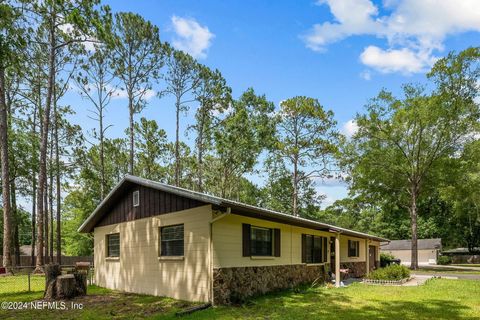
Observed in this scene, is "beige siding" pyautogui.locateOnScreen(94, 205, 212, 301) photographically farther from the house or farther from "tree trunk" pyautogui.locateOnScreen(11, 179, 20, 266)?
"tree trunk" pyautogui.locateOnScreen(11, 179, 20, 266)

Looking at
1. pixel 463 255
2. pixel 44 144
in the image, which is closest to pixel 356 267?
pixel 44 144

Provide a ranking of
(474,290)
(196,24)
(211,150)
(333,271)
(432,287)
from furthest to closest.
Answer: (211,150) < (333,271) < (432,287) < (474,290) < (196,24)

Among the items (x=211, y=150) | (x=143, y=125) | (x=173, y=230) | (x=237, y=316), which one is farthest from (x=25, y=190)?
(x=237, y=316)

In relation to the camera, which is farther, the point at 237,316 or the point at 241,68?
the point at 241,68

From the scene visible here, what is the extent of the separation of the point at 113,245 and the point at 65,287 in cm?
320

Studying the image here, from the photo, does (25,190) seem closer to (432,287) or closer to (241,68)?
(241,68)

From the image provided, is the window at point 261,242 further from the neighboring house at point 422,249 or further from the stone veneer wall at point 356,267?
the neighboring house at point 422,249

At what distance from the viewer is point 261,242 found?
11.8 m

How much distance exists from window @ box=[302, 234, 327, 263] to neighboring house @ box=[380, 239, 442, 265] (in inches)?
1353

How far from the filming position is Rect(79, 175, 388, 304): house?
9.94 meters

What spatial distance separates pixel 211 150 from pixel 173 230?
1967 cm

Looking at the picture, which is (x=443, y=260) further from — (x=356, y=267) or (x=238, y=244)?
(x=238, y=244)

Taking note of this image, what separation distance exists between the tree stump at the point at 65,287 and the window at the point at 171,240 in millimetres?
2806

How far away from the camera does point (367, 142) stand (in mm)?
28625
